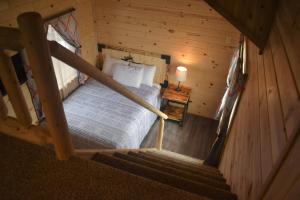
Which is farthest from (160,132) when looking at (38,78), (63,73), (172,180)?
(38,78)

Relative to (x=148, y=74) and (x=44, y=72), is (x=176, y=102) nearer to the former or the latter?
(x=148, y=74)

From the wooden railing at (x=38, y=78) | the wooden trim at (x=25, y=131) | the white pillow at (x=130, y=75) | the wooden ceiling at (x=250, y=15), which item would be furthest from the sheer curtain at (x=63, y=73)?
the wooden ceiling at (x=250, y=15)

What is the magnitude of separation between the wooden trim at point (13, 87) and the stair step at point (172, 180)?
479 mm

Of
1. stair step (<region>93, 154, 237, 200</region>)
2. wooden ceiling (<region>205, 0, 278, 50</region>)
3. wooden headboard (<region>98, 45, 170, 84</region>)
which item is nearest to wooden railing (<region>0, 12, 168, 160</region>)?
stair step (<region>93, 154, 237, 200</region>)

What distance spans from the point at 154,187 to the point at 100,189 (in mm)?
272

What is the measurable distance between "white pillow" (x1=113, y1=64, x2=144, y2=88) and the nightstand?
502 millimetres

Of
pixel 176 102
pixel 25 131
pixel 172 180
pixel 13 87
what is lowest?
pixel 176 102

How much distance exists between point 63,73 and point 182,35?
1.90 meters

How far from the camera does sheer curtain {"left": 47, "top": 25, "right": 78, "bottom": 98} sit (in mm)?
3209

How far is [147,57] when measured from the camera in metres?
4.02

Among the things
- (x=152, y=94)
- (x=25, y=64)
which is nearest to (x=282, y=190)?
(x=25, y=64)

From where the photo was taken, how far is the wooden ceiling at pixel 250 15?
1.35m

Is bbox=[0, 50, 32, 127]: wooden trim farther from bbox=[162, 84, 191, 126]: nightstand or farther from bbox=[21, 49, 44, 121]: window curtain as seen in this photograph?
bbox=[162, 84, 191, 126]: nightstand

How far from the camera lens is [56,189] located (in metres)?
1.15
